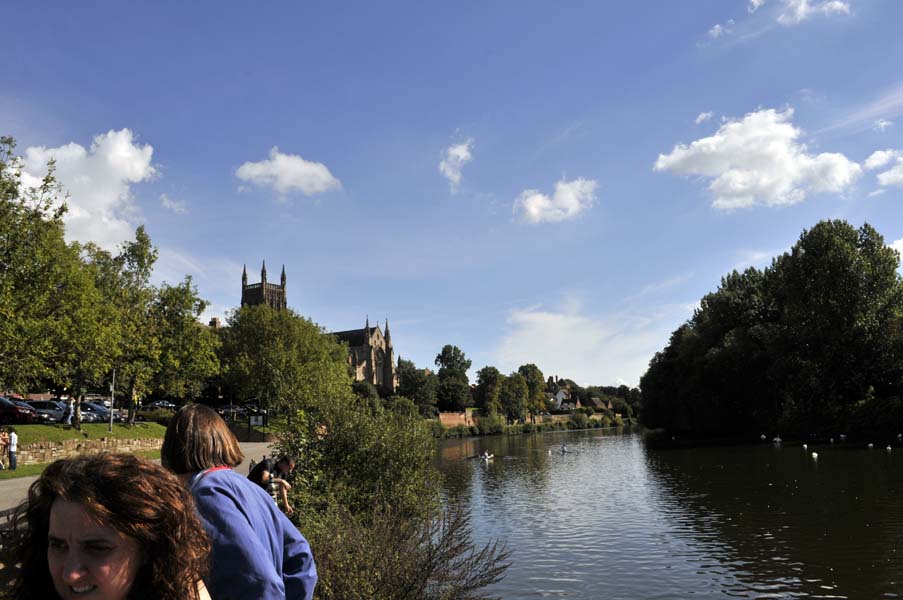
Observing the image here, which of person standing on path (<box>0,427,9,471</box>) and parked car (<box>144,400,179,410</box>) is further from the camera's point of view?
parked car (<box>144,400,179,410</box>)

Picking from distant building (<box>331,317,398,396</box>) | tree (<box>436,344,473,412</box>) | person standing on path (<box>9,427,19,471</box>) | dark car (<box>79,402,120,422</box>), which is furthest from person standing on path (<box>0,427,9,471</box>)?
distant building (<box>331,317,398,396</box>)

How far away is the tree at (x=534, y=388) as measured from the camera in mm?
118688

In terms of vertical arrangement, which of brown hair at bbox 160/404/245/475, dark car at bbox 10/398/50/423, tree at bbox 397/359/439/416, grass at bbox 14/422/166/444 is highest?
tree at bbox 397/359/439/416

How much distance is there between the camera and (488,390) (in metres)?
108

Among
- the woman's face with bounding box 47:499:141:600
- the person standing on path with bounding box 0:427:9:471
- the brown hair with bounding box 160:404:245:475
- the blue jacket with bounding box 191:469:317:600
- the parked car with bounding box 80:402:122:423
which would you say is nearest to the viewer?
the woman's face with bounding box 47:499:141:600

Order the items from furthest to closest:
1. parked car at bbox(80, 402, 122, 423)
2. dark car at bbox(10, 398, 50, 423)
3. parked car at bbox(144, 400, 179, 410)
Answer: parked car at bbox(144, 400, 179, 410)
parked car at bbox(80, 402, 122, 423)
dark car at bbox(10, 398, 50, 423)

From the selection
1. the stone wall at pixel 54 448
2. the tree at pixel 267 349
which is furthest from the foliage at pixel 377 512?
the tree at pixel 267 349

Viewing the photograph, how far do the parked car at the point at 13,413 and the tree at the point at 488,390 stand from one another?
249ft

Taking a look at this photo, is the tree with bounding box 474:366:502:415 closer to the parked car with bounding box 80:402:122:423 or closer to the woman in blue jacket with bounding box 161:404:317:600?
the parked car with bounding box 80:402:122:423

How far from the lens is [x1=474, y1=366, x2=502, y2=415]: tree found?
10581 centimetres

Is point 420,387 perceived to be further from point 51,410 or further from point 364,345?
point 51,410

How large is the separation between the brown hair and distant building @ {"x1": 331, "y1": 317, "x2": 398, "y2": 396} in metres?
119

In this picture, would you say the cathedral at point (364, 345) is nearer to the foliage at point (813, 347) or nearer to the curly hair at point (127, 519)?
the foliage at point (813, 347)

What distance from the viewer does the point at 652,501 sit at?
23.1 m
